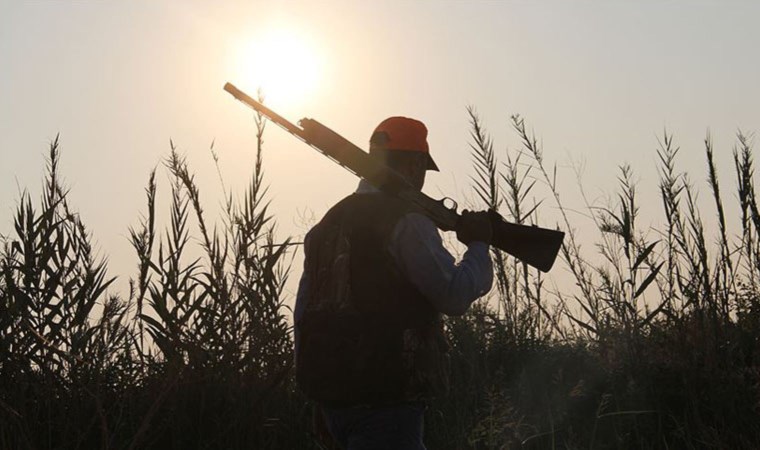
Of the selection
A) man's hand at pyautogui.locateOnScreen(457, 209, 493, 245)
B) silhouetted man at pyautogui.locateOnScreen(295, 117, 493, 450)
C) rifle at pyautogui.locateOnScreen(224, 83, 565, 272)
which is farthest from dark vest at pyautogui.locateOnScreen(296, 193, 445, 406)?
man's hand at pyautogui.locateOnScreen(457, 209, 493, 245)

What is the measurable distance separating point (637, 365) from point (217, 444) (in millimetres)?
2501

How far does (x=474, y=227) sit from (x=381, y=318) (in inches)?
25.5

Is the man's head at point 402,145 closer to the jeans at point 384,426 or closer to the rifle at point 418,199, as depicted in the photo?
the rifle at point 418,199

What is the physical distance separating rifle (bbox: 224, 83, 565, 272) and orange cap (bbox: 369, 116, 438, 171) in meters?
0.09

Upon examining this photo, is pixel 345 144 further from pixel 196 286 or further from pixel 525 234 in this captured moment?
pixel 196 286

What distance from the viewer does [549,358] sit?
6.73m

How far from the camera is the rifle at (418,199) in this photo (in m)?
4.11

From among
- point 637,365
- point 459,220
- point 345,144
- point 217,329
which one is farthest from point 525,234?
point 217,329

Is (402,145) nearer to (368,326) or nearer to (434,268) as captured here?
(434,268)

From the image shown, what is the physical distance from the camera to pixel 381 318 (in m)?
3.75

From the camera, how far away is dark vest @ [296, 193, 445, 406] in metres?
3.71

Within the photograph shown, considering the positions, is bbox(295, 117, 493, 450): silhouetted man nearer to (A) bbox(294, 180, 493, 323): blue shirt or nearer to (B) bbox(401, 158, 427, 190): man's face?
(A) bbox(294, 180, 493, 323): blue shirt

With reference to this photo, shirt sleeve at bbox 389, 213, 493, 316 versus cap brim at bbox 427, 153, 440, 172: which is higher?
A: cap brim at bbox 427, 153, 440, 172

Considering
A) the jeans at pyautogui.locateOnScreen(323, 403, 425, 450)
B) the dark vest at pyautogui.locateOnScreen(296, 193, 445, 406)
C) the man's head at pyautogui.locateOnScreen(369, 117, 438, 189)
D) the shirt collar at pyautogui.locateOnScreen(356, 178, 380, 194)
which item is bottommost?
the jeans at pyautogui.locateOnScreen(323, 403, 425, 450)
